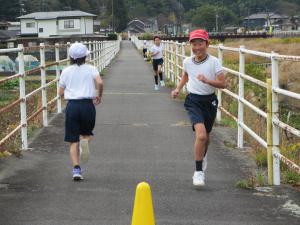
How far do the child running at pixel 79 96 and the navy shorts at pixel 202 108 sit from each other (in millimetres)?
1089

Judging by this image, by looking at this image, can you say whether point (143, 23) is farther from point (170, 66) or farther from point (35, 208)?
point (35, 208)

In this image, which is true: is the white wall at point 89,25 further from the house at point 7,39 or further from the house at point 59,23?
the house at point 7,39

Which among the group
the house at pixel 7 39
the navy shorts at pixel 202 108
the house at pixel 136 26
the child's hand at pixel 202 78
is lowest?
the navy shorts at pixel 202 108

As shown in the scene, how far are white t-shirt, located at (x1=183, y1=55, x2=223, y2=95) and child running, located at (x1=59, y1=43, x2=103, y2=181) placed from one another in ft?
3.45

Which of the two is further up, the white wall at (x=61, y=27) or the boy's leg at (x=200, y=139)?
the white wall at (x=61, y=27)

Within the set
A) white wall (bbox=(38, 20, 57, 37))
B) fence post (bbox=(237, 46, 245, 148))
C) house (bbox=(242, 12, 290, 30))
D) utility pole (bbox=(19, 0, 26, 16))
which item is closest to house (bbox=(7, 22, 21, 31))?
utility pole (bbox=(19, 0, 26, 16))

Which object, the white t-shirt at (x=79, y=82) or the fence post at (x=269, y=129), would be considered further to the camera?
the white t-shirt at (x=79, y=82)

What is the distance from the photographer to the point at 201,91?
21.3ft

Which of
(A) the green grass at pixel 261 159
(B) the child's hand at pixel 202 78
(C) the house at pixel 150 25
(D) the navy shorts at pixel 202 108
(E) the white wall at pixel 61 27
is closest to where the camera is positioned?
(B) the child's hand at pixel 202 78

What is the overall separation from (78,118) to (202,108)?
1404 mm

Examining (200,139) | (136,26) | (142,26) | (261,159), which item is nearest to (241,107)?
(261,159)

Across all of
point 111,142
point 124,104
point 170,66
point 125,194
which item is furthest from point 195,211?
point 170,66

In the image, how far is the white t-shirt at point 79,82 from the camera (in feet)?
22.2

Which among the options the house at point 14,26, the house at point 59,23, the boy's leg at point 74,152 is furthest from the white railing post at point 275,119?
the house at point 14,26
